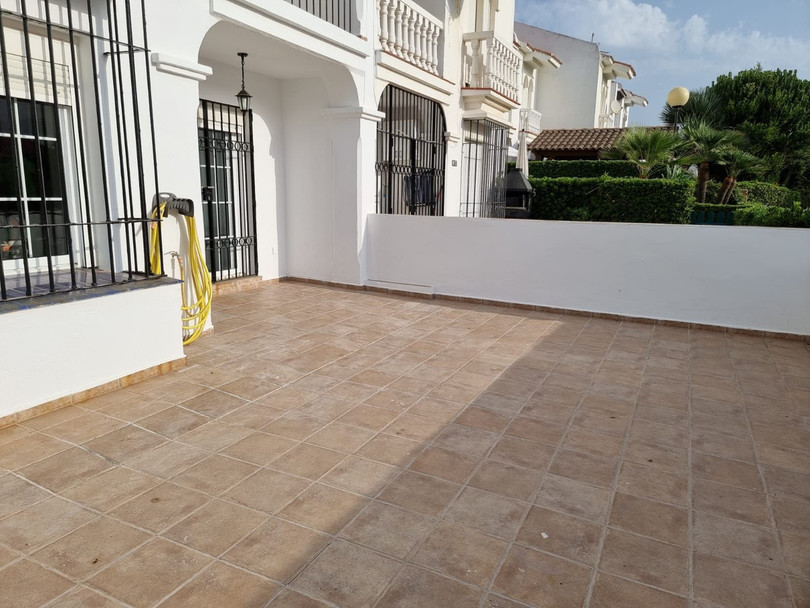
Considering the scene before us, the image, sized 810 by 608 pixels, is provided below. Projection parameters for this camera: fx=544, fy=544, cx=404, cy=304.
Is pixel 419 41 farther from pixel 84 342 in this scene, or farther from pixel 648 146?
pixel 84 342

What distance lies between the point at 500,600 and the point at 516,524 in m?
0.53

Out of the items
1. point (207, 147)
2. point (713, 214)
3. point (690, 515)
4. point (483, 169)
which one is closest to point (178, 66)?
point (207, 147)

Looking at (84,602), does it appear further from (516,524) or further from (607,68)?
(607,68)

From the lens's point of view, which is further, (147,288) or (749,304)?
(749,304)

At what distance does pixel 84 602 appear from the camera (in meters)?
2.07

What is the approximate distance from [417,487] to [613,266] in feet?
16.4

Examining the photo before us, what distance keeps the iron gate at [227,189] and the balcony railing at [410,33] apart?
2.61 metres

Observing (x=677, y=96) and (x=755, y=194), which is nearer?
(x=677, y=96)

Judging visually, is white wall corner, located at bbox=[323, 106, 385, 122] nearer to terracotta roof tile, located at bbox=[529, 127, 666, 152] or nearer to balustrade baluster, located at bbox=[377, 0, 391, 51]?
balustrade baluster, located at bbox=[377, 0, 391, 51]

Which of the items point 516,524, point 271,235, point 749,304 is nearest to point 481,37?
point 271,235

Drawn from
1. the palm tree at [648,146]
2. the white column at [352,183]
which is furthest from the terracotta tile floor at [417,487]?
the palm tree at [648,146]

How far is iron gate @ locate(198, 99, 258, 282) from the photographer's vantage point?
750 centimetres

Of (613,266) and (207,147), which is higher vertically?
(207,147)

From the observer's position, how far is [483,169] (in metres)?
12.8
